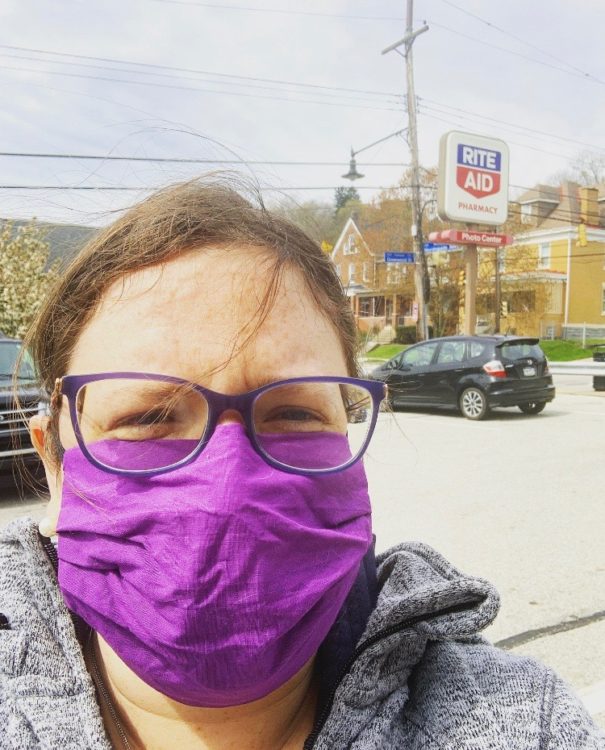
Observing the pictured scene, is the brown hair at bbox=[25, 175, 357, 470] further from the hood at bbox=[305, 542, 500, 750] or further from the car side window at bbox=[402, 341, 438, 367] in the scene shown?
the car side window at bbox=[402, 341, 438, 367]

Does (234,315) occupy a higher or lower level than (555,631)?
higher

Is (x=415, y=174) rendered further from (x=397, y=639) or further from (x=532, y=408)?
(x=397, y=639)

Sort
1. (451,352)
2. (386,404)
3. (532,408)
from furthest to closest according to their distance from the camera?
1. (532,408)
2. (451,352)
3. (386,404)

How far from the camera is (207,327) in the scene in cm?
111

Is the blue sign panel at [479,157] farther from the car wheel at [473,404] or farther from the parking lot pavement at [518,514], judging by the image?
the parking lot pavement at [518,514]

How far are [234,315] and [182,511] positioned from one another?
352 mm

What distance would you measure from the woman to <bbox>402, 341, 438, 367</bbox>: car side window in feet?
36.7

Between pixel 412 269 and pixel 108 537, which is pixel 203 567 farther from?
pixel 412 269

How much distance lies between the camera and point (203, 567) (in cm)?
99

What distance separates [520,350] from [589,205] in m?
38.6

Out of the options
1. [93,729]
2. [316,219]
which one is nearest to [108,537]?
[93,729]

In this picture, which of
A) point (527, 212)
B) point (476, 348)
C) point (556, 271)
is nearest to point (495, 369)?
point (476, 348)

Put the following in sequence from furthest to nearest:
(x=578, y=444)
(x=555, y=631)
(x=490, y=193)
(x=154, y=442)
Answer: (x=490, y=193) → (x=578, y=444) → (x=555, y=631) → (x=154, y=442)

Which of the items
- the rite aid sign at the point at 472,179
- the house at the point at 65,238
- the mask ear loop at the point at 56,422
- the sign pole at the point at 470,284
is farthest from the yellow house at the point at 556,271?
the mask ear loop at the point at 56,422
